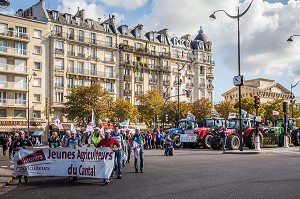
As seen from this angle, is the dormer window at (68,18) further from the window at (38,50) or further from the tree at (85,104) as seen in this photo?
the tree at (85,104)

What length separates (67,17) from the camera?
62.0 m

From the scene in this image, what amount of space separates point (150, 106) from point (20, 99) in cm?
2072

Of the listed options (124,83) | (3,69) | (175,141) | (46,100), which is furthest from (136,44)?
(175,141)

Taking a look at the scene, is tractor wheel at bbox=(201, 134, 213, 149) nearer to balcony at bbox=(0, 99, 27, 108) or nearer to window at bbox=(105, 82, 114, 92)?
balcony at bbox=(0, 99, 27, 108)

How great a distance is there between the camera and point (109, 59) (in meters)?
66.5

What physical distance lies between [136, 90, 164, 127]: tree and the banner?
50.4 meters

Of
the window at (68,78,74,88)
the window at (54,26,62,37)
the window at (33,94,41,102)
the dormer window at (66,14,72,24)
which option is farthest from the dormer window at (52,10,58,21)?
the window at (33,94,41,102)

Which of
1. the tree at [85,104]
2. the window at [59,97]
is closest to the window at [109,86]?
the window at [59,97]

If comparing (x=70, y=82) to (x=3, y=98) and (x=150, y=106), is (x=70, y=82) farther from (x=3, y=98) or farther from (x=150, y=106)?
(x=150, y=106)

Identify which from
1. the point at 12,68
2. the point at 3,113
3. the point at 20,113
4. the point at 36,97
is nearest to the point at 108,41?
the point at 36,97

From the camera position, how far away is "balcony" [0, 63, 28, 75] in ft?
174

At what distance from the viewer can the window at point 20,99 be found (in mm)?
54047

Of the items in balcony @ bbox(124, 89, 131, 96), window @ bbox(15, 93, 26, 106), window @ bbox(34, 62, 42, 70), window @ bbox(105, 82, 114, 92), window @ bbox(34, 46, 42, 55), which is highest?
window @ bbox(34, 46, 42, 55)

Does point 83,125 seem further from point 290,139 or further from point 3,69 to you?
point 290,139
